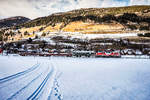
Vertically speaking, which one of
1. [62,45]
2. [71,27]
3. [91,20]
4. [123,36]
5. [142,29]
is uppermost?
[91,20]

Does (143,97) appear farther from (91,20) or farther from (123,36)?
(91,20)

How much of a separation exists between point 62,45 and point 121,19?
2674 inches

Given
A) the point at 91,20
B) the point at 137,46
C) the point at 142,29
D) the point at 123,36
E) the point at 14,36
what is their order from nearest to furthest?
the point at 137,46 → the point at 123,36 → the point at 142,29 → the point at 91,20 → the point at 14,36

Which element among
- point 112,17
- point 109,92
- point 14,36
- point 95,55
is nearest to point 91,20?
point 112,17

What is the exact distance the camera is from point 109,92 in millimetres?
6984

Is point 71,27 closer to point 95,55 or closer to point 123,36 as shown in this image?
point 123,36

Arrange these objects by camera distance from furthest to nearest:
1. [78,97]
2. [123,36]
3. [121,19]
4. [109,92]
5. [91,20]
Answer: [91,20] < [121,19] < [123,36] < [109,92] < [78,97]

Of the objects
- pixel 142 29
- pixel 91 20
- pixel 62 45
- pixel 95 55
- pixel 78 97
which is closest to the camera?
pixel 78 97

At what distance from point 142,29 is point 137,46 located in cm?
3530

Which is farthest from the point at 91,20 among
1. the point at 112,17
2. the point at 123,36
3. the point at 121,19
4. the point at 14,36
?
the point at 14,36

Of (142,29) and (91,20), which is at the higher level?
(91,20)

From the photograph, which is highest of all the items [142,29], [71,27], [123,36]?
[71,27]

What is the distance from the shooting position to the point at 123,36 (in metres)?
80.4

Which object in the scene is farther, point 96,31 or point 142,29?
point 96,31
